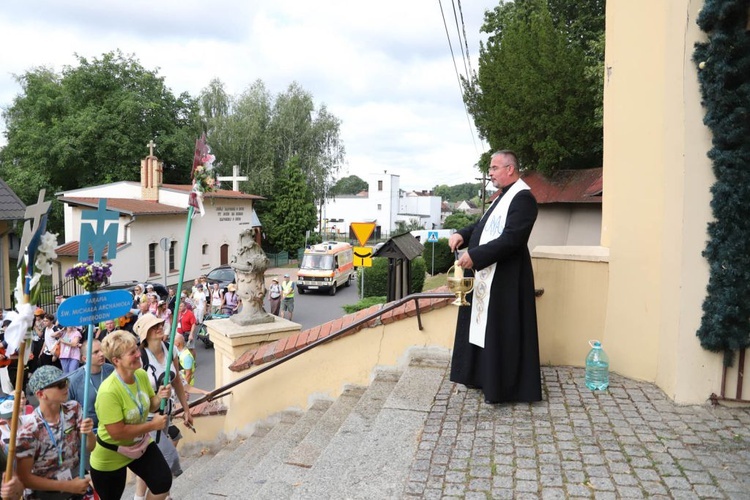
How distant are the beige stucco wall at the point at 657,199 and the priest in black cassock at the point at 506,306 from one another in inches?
47.6

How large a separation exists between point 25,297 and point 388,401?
2.73 metres

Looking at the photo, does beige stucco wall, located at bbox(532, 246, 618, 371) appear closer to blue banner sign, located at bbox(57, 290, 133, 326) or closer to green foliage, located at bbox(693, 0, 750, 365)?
green foliage, located at bbox(693, 0, 750, 365)

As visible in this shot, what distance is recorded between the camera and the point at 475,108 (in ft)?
77.4

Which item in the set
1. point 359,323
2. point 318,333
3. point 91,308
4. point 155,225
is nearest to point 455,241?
point 359,323

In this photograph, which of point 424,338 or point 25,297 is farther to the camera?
point 424,338

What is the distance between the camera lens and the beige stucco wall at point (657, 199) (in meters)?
4.52

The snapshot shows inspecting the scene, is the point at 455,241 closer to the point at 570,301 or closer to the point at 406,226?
the point at 570,301

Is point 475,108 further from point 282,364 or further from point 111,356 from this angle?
point 111,356

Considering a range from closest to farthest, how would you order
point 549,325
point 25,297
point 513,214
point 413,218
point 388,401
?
point 25,297 < point 513,214 < point 388,401 < point 549,325 < point 413,218

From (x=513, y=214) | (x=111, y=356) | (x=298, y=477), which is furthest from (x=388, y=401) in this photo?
(x=111, y=356)

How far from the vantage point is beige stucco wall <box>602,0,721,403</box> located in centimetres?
452

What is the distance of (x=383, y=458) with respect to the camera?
3807 millimetres

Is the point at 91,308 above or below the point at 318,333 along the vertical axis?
above

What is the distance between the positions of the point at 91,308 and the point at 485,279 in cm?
292
